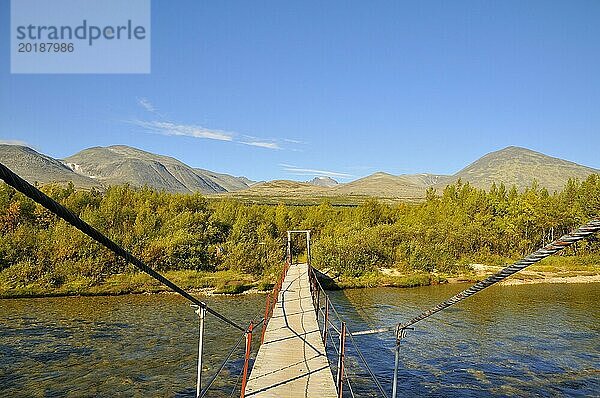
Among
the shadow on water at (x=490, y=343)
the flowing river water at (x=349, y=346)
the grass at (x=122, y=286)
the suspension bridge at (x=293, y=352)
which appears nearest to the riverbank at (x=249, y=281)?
the grass at (x=122, y=286)

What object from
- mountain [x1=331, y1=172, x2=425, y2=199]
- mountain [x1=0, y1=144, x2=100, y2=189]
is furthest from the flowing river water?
mountain [x1=331, y1=172, x2=425, y2=199]

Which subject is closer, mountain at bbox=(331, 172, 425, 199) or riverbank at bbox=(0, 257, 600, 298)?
riverbank at bbox=(0, 257, 600, 298)

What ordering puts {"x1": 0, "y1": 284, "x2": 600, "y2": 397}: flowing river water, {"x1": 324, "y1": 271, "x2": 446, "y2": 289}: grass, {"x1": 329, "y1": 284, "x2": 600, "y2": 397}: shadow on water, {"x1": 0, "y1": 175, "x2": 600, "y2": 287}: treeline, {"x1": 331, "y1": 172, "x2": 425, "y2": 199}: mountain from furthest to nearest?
{"x1": 331, "y1": 172, "x2": 425, "y2": 199}: mountain
{"x1": 0, "y1": 175, "x2": 600, "y2": 287}: treeline
{"x1": 324, "y1": 271, "x2": 446, "y2": 289}: grass
{"x1": 329, "y1": 284, "x2": 600, "y2": 397}: shadow on water
{"x1": 0, "y1": 284, "x2": 600, "y2": 397}: flowing river water

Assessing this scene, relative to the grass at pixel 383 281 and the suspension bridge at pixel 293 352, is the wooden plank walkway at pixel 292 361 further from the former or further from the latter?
the grass at pixel 383 281

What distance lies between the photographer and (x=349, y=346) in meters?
15.2

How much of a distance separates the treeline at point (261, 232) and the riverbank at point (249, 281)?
2.83 feet

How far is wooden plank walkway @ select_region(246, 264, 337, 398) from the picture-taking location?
6430 mm

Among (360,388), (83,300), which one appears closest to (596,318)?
(360,388)

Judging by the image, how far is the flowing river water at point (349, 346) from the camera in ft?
36.9

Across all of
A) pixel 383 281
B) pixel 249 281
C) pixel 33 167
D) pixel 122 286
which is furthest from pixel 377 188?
pixel 122 286

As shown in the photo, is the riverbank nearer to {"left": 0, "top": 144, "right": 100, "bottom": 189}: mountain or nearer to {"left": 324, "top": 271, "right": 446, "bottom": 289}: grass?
{"left": 324, "top": 271, "right": 446, "bottom": 289}: grass

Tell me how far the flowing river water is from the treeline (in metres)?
6.22

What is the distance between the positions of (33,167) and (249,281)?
149 m

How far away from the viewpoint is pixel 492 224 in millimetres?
39000
